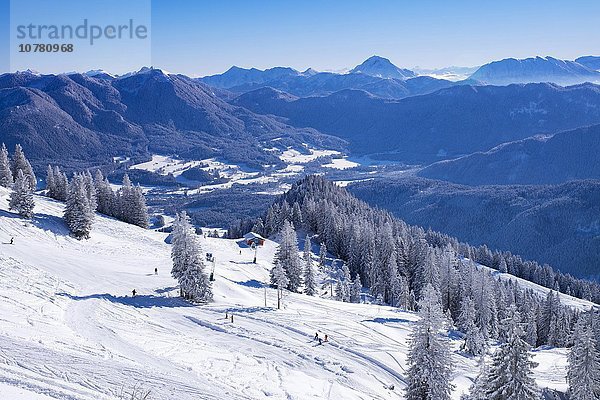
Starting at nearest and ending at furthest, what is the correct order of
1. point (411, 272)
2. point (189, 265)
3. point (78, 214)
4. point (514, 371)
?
point (514, 371) < point (189, 265) < point (78, 214) < point (411, 272)

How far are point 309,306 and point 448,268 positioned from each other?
138 feet

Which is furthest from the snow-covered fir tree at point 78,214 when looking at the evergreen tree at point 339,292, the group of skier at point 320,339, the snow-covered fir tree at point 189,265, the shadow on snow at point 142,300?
the group of skier at point 320,339

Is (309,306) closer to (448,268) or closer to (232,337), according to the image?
(232,337)

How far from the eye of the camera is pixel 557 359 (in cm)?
7675

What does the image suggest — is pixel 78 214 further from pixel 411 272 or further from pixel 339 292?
pixel 411 272

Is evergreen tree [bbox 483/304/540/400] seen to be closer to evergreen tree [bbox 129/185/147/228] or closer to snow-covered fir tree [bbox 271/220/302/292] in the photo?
snow-covered fir tree [bbox 271/220/302/292]

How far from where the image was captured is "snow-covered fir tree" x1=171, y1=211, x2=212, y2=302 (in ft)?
210

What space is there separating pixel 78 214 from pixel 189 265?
1347 inches

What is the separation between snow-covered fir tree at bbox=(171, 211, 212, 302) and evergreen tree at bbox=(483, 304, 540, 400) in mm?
41395

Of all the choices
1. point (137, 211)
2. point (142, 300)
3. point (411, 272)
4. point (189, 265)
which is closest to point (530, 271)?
point (411, 272)

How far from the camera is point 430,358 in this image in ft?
121

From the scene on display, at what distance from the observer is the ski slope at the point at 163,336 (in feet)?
110

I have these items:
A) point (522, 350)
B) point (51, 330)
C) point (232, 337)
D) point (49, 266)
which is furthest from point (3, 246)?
point (522, 350)

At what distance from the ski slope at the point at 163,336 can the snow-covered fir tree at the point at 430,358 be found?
6.92 meters
